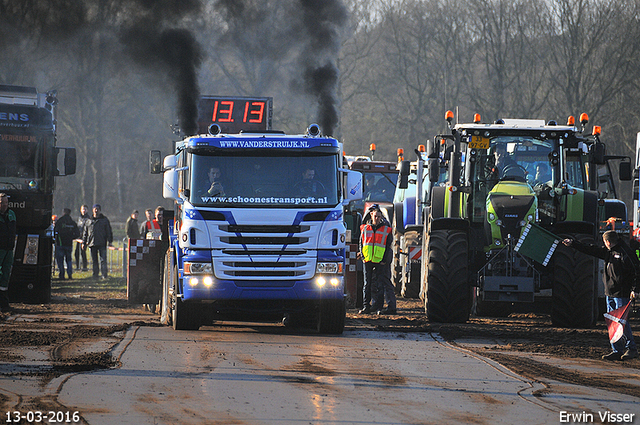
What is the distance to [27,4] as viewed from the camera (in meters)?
19.9

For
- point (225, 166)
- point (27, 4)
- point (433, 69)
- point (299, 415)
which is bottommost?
point (299, 415)

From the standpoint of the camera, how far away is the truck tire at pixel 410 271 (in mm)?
18641

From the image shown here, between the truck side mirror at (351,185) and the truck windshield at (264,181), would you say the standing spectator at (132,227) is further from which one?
the truck side mirror at (351,185)

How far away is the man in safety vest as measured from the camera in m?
16.3

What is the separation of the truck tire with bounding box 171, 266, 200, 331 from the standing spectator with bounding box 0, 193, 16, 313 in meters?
3.65

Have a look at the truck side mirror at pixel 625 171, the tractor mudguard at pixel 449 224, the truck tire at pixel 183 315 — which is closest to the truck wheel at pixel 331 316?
the truck tire at pixel 183 315

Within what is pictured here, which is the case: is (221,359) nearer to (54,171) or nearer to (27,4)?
(54,171)

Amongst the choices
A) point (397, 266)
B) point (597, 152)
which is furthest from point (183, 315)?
point (397, 266)

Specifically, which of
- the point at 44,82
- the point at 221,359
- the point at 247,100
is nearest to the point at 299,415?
the point at 221,359

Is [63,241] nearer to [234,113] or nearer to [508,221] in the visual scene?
[234,113]

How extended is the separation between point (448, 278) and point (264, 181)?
10.5ft

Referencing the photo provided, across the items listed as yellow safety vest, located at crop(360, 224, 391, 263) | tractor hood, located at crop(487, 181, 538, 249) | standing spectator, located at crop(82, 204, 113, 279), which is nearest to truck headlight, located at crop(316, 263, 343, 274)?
tractor hood, located at crop(487, 181, 538, 249)

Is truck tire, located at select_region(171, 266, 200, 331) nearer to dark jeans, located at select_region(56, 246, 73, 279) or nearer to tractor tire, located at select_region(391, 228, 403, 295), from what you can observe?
Answer: tractor tire, located at select_region(391, 228, 403, 295)

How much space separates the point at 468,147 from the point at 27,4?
10807mm
